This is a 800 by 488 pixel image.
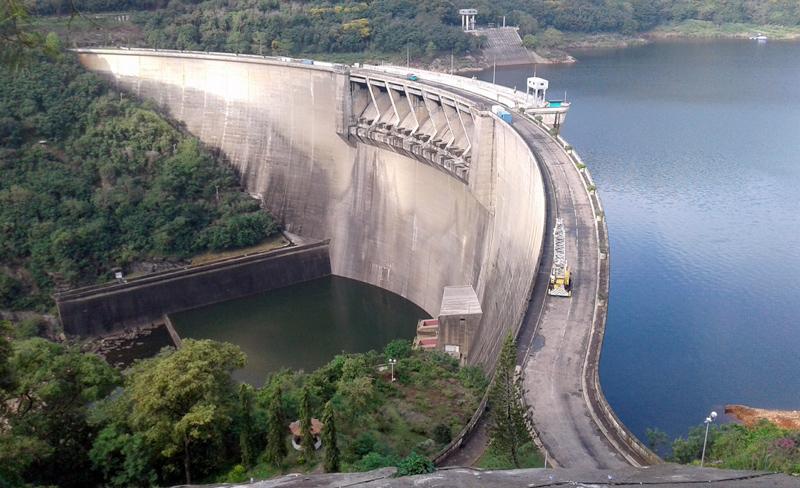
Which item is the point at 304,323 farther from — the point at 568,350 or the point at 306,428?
the point at 306,428

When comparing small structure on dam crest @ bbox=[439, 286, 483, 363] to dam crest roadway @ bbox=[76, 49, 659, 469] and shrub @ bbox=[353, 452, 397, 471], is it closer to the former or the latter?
dam crest roadway @ bbox=[76, 49, 659, 469]

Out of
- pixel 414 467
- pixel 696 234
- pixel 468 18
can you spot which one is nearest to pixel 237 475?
pixel 414 467

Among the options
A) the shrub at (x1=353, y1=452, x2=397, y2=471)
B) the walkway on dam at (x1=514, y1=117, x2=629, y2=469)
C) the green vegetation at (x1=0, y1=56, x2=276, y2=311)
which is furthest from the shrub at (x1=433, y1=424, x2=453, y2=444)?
the green vegetation at (x1=0, y1=56, x2=276, y2=311)

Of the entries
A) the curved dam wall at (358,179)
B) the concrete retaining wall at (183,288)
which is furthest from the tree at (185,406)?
the concrete retaining wall at (183,288)

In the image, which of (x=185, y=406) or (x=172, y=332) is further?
(x=172, y=332)

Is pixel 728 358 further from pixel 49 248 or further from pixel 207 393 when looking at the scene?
pixel 49 248

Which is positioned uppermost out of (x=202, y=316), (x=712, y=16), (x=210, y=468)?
(x=712, y=16)

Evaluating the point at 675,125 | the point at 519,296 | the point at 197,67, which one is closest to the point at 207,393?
the point at 519,296
